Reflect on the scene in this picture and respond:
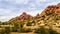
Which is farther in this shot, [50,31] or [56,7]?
[56,7]

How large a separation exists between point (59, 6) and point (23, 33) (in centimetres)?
7268

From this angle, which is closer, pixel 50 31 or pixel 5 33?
pixel 5 33

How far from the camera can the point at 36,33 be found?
13.6 meters

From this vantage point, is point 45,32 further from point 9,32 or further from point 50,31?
point 9,32

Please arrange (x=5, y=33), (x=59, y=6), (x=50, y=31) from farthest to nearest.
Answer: (x=59, y=6), (x=50, y=31), (x=5, y=33)

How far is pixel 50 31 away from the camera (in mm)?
13945

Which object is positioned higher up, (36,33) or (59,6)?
(59,6)

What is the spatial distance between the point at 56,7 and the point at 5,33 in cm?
7362

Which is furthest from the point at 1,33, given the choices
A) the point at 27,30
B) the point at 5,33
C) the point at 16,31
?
the point at 27,30

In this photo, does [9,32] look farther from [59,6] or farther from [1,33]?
[59,6]

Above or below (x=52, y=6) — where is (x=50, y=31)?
below

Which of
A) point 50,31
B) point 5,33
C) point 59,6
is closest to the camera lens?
point 5,33

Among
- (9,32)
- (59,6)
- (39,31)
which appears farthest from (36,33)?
(59,6)

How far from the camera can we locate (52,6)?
88.9 m
